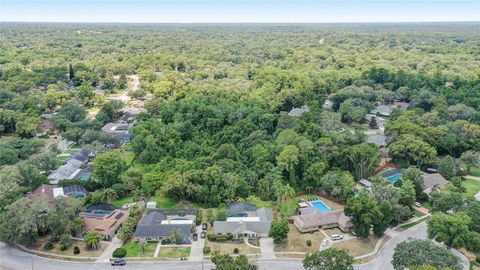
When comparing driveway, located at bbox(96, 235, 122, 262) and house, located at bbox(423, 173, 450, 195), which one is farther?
house, located at bbox(423, 173, 450, 195)

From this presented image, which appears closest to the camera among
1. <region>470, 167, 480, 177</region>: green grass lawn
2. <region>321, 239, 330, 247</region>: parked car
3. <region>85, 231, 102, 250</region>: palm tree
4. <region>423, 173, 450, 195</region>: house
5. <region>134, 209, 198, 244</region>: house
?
<region>85, 231, 102, 250</region>: palm tree

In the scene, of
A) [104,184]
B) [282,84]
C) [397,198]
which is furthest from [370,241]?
[282,84]

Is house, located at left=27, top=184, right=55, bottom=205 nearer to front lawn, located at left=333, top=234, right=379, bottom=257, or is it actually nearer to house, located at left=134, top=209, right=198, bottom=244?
house, located at left=134, top=209, right=198, bottom=244

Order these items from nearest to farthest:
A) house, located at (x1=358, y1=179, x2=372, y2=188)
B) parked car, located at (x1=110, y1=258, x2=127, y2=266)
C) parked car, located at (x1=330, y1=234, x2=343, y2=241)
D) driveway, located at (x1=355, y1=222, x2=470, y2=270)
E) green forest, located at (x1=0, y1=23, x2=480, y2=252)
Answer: driveway, located at (x1=355, y1=222, x2=470, y2=270) < parked car, located at (x1=110, y1=258, x2=127, y2=266) < parked car, located at (x1=330, y1=234, x2=343, y2=241) < green forest, located at (x1=0, y1=23, x2=480, y2=252) < house, located at (x1=358, y1=179, x2=372, y2=188)

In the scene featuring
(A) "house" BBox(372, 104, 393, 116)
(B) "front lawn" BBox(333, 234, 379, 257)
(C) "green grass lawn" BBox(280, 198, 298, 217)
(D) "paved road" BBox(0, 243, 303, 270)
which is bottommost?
(D) "paved road" BBox(0, 243, 303, 270)

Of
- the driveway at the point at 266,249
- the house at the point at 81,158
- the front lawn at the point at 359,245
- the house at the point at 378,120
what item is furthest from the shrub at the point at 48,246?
the house at the point at 378,120

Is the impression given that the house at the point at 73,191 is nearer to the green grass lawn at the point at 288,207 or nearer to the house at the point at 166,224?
the house at the point at 166,224

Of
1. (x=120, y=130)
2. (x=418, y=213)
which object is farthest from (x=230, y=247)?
(x=120, y=130)

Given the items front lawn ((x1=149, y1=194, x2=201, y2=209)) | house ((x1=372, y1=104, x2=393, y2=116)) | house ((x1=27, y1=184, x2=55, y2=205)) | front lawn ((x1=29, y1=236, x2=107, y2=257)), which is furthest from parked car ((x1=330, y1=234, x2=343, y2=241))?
house ((x1=372, y1=104, x2=393, y2=116))
